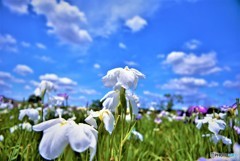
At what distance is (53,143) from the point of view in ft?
2.96

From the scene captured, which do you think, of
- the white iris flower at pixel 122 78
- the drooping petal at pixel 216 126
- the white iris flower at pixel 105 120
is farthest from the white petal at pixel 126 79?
the drooping petal at pixel 216 126

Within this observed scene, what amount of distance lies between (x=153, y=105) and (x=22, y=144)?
5.80 metres

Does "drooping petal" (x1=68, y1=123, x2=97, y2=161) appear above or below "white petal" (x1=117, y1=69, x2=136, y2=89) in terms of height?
below

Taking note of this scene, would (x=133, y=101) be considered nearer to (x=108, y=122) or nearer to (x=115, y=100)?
(x=115, y=100)

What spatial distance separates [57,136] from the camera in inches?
36.2

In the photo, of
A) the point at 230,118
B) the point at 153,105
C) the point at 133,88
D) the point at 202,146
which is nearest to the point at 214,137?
the point at 202,146

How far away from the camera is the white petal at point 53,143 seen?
90 cm

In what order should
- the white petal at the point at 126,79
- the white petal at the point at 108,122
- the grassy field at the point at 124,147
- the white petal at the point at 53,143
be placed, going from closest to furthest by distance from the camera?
the white petal at the point at 53,143 → the white petal at the point at 108,122 → the white petal at the point at 126,79 → the grassy field at the point at 124,147

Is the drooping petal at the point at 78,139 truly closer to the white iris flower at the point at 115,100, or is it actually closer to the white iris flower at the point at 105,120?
the white iris flower at the point at 105,120

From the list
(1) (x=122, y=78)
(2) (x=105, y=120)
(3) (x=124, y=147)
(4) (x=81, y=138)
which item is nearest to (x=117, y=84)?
(1) (x=122, y=78)

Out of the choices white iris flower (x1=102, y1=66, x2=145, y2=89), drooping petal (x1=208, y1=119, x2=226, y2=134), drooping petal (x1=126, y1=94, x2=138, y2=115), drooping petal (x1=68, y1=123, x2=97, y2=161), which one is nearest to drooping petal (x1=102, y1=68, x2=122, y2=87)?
white iris flower (x1=102, y1=66, x2=145, y2=89)

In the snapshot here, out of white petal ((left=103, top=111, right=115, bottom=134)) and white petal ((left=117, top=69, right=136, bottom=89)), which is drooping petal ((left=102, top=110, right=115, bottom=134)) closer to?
white petal ((left=103, top=111, right=115, bottom=134))

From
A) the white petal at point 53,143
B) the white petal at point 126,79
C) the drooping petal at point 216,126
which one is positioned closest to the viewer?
the white petal at point 53,143

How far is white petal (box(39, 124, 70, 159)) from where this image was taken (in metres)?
0.90
